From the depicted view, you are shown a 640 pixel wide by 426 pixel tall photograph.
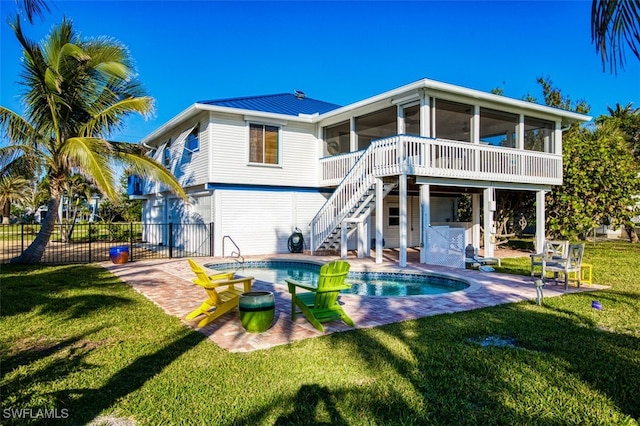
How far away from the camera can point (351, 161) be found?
16.0 m

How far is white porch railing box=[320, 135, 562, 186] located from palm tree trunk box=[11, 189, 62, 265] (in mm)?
9759

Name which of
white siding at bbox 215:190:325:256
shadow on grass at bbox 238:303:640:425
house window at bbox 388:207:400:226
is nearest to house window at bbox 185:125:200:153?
white siding at bbox 215:190:325:256

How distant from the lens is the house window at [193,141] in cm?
1692

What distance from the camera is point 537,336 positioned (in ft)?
18.1

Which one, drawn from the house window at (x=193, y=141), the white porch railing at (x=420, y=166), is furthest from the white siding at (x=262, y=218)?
the house window at (x=193, y=141)

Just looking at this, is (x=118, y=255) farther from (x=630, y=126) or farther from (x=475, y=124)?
(x=630, y=126)

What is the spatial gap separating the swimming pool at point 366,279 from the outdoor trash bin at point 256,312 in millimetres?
4105

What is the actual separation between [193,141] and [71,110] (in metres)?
5.41

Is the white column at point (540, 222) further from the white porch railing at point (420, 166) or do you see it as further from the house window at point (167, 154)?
the house window at point (167, 154)

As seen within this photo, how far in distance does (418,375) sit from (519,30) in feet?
42.5

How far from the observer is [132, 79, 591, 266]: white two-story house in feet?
43.5

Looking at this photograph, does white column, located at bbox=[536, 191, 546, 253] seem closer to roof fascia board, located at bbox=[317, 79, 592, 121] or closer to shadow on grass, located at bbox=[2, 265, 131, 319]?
roof fascia board, located at bbox=[317, 79, 592, 121]

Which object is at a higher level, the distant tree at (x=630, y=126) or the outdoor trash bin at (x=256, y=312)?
the distant tree at (x=630, y=126)

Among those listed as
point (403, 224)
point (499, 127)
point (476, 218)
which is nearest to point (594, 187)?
point (499, 127)
